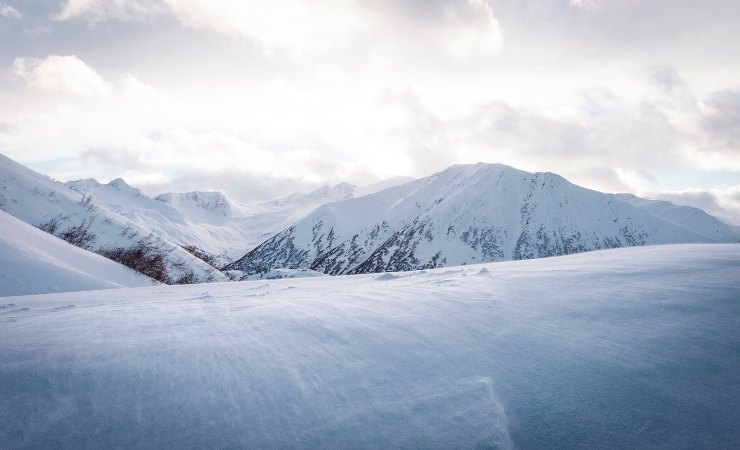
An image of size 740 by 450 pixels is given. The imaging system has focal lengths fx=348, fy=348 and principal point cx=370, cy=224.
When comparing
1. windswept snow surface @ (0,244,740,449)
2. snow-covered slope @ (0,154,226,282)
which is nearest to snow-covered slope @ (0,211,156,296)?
windswept snow surface @ (0,244,740,449)

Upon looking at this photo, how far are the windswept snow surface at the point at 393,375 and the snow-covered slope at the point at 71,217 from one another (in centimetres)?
2946

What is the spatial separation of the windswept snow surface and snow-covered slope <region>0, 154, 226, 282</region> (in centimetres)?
2946

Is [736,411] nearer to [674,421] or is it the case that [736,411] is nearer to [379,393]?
[674,421]

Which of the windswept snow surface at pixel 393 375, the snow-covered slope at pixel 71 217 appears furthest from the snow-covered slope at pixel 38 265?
the snow-covered slope at pixel 71 217

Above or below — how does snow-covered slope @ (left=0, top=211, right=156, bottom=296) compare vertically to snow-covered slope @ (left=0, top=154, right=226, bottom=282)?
below

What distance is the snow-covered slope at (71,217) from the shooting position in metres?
30.2

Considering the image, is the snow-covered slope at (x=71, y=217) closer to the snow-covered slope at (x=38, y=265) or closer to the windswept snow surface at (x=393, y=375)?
the snow-covered slope at (x=38, y=265)

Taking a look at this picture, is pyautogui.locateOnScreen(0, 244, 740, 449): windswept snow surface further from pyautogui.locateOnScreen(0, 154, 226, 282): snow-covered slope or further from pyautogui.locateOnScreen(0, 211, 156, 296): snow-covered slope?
pyautogui.locateOnScreen(0, 154, 226, 282): snow-covered slope

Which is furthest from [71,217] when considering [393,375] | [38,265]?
[393,375]

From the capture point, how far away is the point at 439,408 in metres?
2.59

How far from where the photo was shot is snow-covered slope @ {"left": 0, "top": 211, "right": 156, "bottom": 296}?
958 centimetres

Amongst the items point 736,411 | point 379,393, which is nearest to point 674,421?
point 736,411

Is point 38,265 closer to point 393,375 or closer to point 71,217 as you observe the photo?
point 393,375

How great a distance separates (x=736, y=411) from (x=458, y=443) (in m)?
1.90
